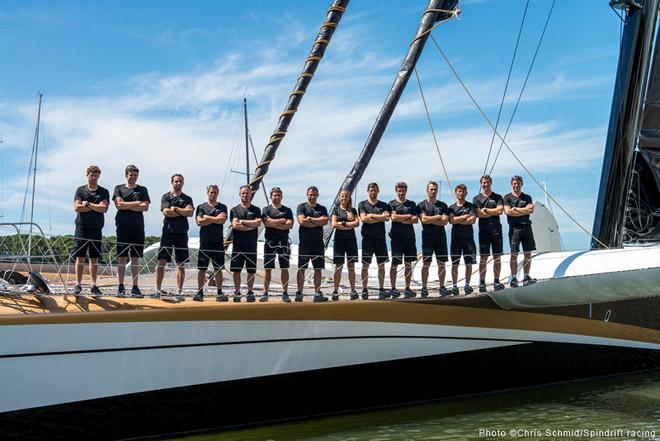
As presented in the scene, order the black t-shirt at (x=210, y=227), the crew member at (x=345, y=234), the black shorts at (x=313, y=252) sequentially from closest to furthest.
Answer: the black t-shirt at (x=210, y=227), the black shorts at (x=313, y=252), the crew member at (x=345, y=234)

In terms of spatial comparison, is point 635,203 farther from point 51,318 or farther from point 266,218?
point 51,318

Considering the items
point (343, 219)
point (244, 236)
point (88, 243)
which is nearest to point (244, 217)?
point (244, 236)

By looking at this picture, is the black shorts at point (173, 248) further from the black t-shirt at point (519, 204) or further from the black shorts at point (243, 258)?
the black t-shirt at point (519, 204)

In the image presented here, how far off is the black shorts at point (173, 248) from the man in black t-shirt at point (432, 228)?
3.16 m

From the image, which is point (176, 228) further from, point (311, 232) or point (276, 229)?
point (311, 232)

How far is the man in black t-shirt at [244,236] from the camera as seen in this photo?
911 centimetres

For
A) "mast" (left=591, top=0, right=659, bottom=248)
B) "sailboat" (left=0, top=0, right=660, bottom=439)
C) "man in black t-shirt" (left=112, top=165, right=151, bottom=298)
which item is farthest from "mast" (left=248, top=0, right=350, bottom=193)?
"mast" (left=591, top=0, right=659, bottom=248)

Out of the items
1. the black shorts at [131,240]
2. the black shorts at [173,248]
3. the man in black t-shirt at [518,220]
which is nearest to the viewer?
the black shorts at [131,240]

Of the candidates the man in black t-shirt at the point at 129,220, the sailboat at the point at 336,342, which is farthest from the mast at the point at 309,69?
the man in black t-shirt at the point at 129,220

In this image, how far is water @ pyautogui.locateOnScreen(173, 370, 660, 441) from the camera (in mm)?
8125

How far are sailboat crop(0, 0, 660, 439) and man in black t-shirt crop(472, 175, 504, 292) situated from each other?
23.3 inches

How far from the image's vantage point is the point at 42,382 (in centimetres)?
753

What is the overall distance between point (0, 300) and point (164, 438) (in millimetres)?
2406

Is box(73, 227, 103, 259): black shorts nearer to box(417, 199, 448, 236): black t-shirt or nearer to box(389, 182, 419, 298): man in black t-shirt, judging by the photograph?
box(389, 182, 419, 298): man in black t-shirt
